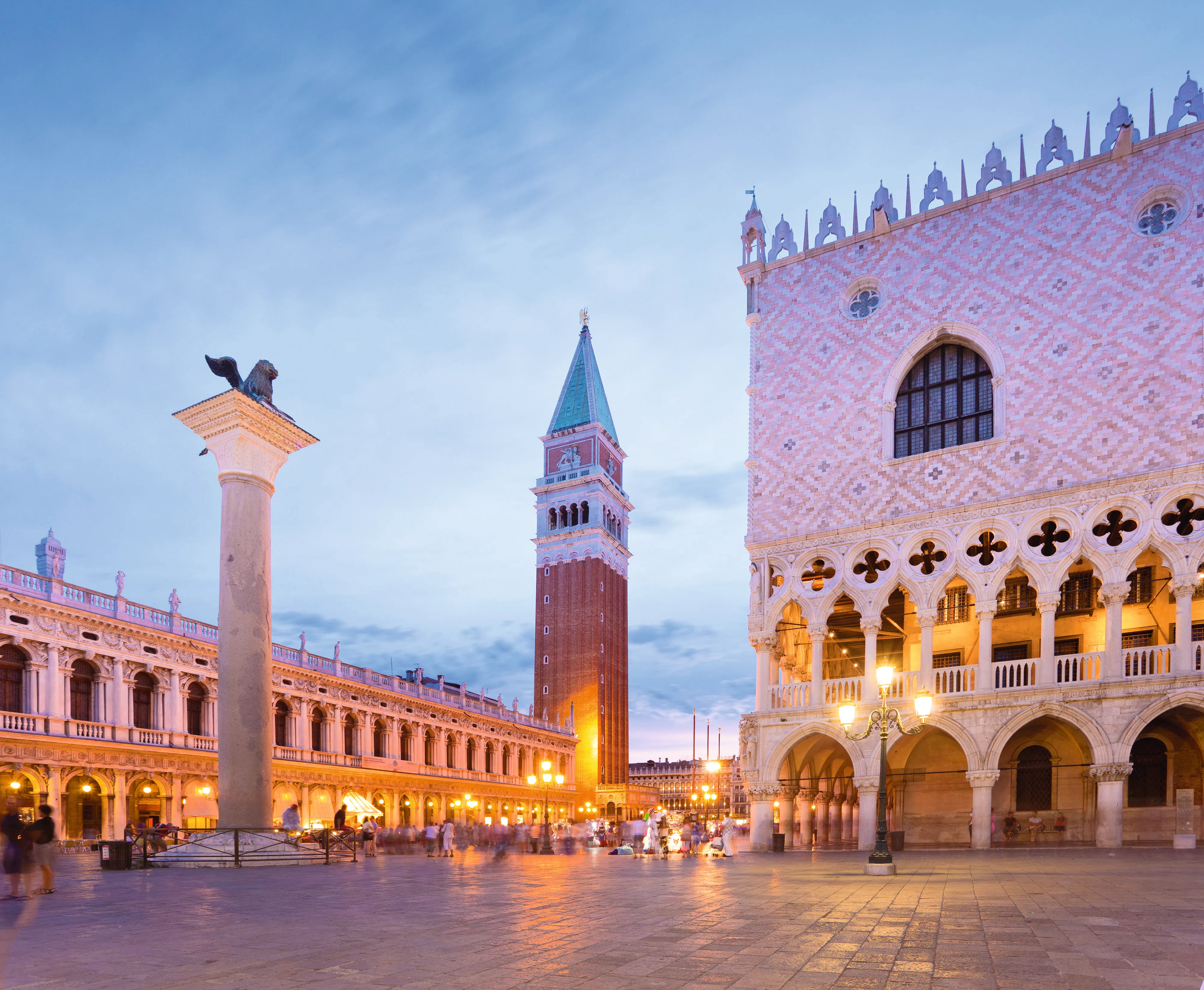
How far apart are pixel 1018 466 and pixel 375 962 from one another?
84.8 feet

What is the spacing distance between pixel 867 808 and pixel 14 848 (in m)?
23.1

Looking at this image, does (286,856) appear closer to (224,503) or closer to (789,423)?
(224,503)

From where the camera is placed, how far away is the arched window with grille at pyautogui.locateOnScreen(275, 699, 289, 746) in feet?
151

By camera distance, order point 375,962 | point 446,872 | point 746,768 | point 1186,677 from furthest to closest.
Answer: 1. point 746,768
2. point 1186,677
3. point 446,872
4. point 375,962

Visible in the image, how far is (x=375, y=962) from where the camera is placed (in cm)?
736

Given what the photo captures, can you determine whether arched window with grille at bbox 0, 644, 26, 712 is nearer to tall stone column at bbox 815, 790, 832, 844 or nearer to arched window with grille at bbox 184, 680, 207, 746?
arched window with grille at bbox 184, 680, 207, 746

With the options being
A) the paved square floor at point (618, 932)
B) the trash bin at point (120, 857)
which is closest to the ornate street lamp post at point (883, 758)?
the paved square floor at point (618, 932)

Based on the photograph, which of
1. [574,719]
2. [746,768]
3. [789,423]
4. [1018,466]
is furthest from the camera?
[574,719]

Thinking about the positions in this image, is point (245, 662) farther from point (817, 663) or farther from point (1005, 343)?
point (1005, 343)

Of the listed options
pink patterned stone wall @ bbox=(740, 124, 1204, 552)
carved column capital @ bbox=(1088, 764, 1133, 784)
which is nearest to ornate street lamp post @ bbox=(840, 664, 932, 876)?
carved column capital @ bbox=(1088, 764, 1133, 784)

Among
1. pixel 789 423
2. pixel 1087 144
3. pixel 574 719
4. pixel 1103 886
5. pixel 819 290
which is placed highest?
pixel 1087 144

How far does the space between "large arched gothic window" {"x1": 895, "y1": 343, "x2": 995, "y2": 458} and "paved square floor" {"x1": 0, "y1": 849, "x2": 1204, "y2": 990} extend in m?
16.0

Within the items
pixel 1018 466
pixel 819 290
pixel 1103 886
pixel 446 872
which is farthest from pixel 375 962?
pixel 819 290

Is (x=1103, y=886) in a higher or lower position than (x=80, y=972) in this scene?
lower
